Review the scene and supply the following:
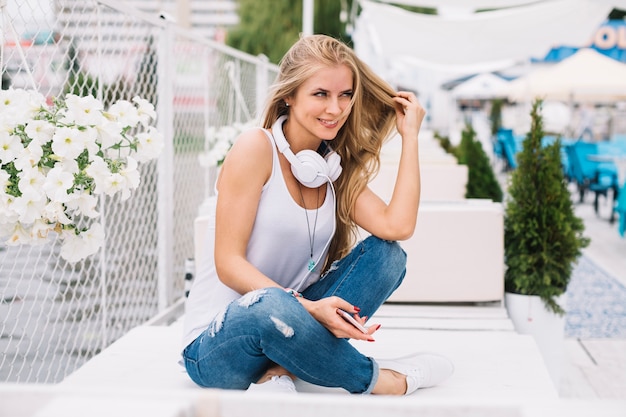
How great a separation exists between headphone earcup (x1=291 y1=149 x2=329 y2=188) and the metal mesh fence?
70cm

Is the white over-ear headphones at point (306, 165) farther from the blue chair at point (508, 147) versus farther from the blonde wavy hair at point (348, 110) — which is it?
the blue chair at point (508, 147)

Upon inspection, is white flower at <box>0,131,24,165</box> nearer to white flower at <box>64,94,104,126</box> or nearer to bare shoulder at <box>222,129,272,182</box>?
white flower at <box>64,94,104,126</box>

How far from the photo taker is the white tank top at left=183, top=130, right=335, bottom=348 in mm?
2354

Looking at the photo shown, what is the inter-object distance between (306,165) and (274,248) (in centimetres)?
28

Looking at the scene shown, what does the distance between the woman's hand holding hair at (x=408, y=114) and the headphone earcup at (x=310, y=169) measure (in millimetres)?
376

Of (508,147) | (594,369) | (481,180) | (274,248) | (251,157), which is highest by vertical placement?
(251,157)

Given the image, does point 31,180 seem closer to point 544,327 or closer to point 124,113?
point 124,113

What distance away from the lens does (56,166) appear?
6.26 feet

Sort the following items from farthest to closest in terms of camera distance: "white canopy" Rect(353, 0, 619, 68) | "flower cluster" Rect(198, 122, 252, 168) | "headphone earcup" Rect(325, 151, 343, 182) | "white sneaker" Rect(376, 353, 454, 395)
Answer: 1. "white canopy" Rect(353, 0, 619, 68)
2. "flower cluster" Rect(198, 122, 252, 168)
3. "headphone earcup" Rect(325, 151, 343, 182)
4. "white sneaker" Rect(376, 353, 454, 395)

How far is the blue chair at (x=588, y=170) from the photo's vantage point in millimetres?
10078

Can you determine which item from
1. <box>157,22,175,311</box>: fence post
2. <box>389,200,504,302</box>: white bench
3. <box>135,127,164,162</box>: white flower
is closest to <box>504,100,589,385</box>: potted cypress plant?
<box>389,200,504,302</box>: white bench

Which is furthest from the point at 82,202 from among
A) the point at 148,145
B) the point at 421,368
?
the point at 421,368

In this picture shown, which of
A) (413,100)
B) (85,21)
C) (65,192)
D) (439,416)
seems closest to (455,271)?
(413,100)

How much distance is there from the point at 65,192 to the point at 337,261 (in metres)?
0.98
